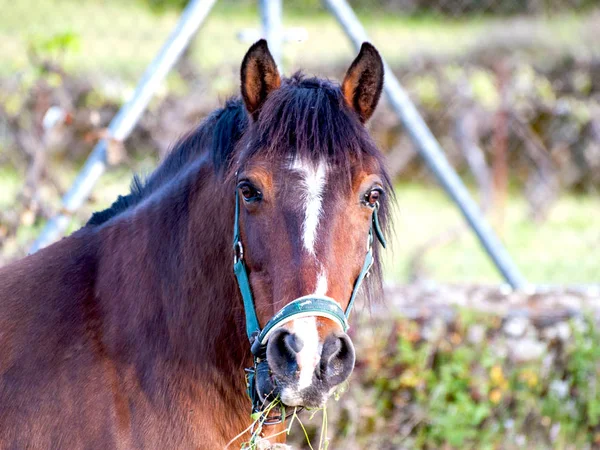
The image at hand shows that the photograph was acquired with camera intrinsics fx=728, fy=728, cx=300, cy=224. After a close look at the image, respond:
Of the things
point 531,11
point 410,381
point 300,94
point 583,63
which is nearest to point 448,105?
point 531,11

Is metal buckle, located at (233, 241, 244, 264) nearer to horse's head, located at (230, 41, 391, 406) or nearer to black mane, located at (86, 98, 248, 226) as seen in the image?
horse's head, located at (230, 41, 391, 406)

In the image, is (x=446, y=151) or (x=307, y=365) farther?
(x=446, y=151)

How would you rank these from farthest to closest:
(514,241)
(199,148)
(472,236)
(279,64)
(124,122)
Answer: (472,236), (514,241), (124,122), (279,64), (199,148)

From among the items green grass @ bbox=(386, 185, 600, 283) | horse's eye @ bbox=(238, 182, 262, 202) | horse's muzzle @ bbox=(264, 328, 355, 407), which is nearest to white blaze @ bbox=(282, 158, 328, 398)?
horse's muzzle @ bbox=(264, 328, 355, 407)

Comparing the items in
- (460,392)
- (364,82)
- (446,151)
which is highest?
(446,151)

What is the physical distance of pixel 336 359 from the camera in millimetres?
1985

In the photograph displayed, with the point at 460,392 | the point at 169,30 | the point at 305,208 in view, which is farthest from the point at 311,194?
the point at 169,30

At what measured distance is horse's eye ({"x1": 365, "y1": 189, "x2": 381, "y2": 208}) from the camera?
222cm

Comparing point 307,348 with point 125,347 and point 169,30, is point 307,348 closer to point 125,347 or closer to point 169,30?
point 125,347

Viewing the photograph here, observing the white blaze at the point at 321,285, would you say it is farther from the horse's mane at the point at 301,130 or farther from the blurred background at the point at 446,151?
the blurred background at the point at 446,151

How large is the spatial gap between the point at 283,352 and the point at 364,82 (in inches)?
36.9

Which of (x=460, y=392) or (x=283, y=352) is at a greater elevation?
(x=283, y=352)

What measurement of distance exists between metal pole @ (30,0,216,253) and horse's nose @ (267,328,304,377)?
2.34 metres

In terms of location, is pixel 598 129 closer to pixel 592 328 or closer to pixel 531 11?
pixel 531 11
